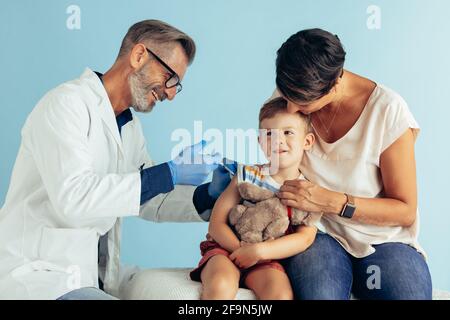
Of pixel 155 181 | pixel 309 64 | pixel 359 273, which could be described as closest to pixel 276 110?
pixel 309 64

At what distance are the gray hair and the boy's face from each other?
41 centimetres

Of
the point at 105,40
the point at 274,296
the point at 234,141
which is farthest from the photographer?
the point at 105,40

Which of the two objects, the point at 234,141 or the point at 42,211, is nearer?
the point at 42,211

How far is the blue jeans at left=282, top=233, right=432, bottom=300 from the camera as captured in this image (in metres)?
1.90

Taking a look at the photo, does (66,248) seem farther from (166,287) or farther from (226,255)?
(226,255)

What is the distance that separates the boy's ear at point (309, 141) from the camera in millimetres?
2092

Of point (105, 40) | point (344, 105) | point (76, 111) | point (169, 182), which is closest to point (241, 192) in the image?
point (169, 182)

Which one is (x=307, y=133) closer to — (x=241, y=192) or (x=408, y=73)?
(x=241, y=192)

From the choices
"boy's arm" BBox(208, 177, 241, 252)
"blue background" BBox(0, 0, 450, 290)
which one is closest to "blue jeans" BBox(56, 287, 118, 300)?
"boy's arm" BBox(208, 177, 241, 252)

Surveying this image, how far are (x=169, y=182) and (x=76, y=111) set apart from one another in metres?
0.34

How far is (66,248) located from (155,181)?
327 millimetres

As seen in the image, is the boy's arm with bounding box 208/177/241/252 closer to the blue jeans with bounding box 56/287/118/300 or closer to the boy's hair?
the boy's hair

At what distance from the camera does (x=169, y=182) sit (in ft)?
6.70

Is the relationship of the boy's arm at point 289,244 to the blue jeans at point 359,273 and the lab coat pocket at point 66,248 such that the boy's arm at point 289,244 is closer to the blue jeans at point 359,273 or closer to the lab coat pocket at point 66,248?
the blue jeans at point 359,273
